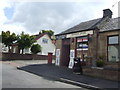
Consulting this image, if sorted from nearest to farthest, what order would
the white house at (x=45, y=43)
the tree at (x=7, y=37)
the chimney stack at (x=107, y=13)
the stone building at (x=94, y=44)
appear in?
the stone building at (x=94, y=44), the chimney stack at (x=107, y=13), the tree at (x=7, y=37), the white house at (x=45, y=43)

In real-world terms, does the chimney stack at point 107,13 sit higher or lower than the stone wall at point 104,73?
higher

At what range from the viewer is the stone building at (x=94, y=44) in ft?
50.0

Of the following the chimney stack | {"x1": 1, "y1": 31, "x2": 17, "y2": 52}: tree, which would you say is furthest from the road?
{"x1": 1, "y1": 31, "x2": 17, "y2": 52}: tree

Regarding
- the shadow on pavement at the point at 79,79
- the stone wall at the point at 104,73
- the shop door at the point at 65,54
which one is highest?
the shop door at the point at 65,54

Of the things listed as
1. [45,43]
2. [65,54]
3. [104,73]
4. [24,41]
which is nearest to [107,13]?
[65,54]

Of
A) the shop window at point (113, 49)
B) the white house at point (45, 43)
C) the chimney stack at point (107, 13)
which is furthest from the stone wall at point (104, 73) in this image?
the white house at point (45, 43)

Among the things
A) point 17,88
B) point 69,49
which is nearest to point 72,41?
point 69,49

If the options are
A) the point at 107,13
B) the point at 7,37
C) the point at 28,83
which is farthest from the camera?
the point at 7,37

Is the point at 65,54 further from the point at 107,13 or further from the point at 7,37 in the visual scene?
the point at 7,37

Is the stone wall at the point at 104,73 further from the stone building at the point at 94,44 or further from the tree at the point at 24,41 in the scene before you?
the tree at the point at 24,41

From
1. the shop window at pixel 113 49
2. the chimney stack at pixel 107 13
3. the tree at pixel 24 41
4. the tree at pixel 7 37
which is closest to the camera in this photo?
the shop window at pixel 113 49

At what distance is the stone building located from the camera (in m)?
15.2

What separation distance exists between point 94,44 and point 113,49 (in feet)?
6.99

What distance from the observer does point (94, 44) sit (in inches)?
664
